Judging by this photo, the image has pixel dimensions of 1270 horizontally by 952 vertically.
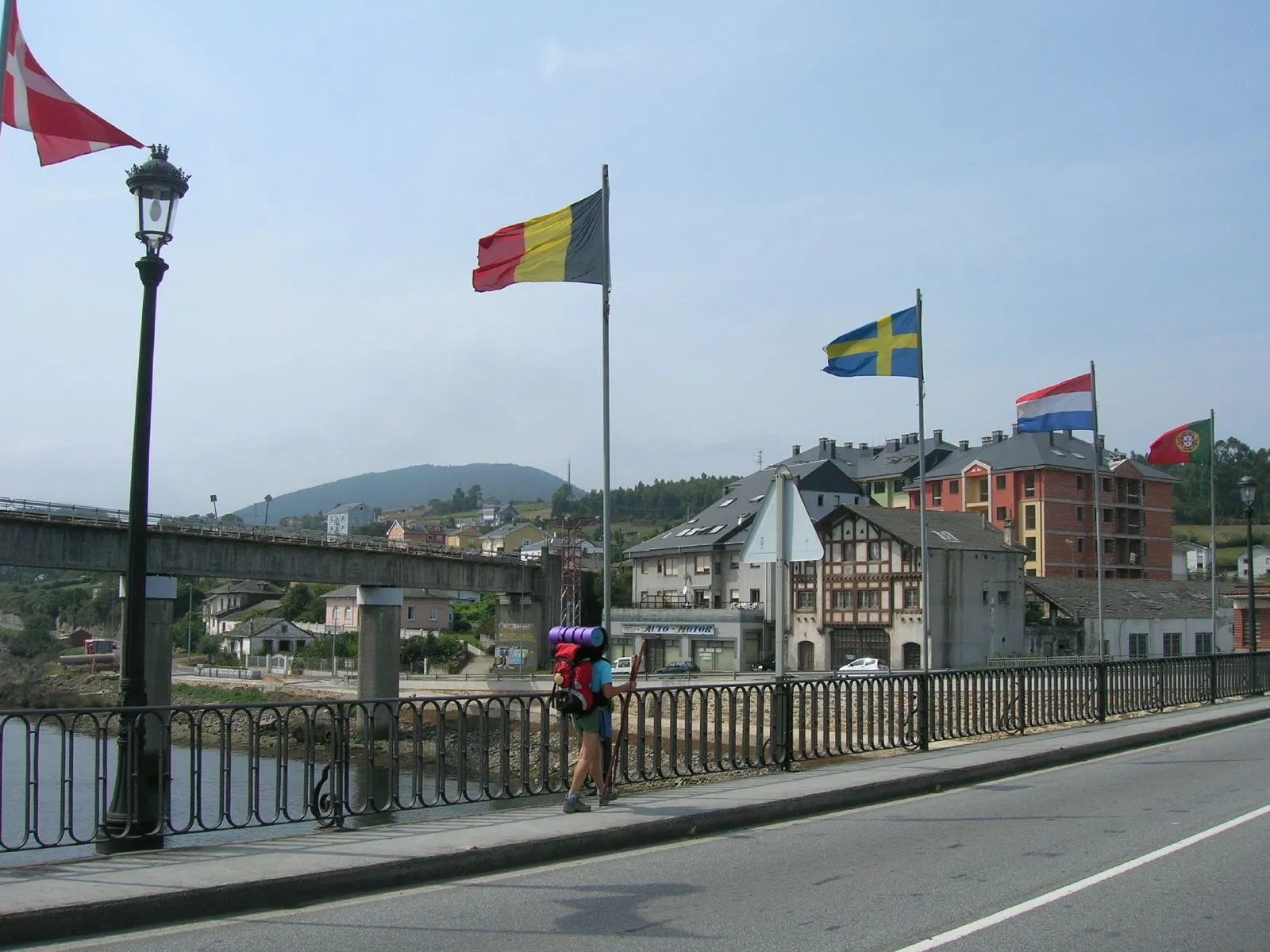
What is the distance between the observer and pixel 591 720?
10.8 meters

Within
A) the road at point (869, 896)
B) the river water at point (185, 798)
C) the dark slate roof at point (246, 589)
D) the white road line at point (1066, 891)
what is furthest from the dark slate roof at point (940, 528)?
the dark slate roof at point (246, 589)

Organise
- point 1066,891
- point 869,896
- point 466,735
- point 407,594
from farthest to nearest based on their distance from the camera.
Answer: point 407,594
point 466,735
point 1066,891
point 869,896

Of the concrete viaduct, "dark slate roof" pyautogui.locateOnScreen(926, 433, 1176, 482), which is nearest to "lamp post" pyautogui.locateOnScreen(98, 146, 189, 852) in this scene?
the concrete viaduct

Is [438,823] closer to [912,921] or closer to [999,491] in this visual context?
[912,921]

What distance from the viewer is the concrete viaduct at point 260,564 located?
4519 centimetres

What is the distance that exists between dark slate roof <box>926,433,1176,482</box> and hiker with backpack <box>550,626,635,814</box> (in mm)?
82304

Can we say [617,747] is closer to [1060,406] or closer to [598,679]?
[598,679]

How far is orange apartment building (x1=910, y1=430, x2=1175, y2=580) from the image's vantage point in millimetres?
88812

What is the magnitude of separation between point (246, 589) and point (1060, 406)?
138m

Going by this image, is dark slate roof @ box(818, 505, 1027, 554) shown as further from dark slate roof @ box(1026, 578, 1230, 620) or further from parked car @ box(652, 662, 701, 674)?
parked car @ box(652, 662, 701, 674)

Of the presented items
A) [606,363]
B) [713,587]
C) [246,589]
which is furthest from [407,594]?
[606,363]

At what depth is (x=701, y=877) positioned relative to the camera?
8.77 meters

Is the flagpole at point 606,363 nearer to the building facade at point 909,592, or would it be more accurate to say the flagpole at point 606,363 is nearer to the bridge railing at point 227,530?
the bridge railing at point 227,530

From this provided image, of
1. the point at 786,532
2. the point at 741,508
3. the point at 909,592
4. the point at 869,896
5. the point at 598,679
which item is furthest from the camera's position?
the point at 741,508
